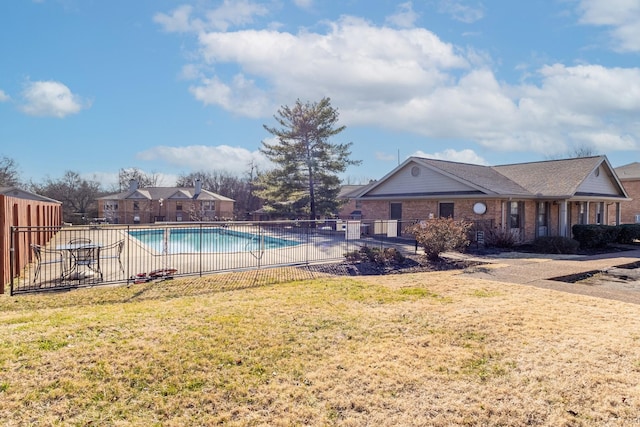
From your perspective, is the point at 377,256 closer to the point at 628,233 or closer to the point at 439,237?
the point at 439,237

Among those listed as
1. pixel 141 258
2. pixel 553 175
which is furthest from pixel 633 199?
pixel 141 258

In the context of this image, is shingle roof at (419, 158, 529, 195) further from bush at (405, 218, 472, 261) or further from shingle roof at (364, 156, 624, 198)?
bush at (405, 218, 472, 261)

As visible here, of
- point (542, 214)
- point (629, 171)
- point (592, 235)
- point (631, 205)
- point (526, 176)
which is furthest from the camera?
point (629, 171)

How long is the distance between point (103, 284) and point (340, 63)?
43.2ft

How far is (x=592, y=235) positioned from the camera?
1725 centimetres

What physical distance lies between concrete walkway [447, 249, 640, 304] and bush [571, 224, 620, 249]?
14.6ft

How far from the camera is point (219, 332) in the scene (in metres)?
4.66

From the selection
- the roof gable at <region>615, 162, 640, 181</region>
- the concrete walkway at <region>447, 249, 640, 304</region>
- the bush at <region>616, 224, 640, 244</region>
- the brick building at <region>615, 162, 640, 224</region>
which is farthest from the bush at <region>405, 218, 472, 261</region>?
the roof gable at <region>615, 162, 640, 181</region>

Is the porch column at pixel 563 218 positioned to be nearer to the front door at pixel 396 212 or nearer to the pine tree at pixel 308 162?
the front door at pixel 396 212

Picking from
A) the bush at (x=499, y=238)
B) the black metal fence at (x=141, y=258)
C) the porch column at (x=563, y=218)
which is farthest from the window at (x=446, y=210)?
the porch column at (x=563, y=218)

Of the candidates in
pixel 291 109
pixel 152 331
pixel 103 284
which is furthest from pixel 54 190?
pixel 152 331

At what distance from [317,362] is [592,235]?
18.2 meters

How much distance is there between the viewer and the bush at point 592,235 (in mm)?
17281

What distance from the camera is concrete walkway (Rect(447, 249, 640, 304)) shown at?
7.65m
